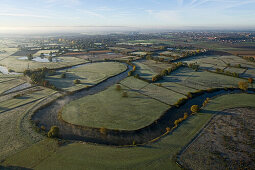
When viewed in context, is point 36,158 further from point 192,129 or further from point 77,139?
point 192,129

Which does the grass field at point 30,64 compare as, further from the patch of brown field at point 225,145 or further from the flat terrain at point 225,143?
the patch of brown field at point 225,145

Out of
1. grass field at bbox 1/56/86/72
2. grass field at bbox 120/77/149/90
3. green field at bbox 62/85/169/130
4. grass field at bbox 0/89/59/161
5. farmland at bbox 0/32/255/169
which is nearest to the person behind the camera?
farmland at bbox 0/32/255/169

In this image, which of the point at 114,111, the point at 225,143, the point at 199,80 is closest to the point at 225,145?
the point at 225,143

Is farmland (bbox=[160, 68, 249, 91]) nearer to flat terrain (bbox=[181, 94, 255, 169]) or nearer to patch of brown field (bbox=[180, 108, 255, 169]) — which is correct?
flat terrain (bbox=[181, 94, 255, 169])

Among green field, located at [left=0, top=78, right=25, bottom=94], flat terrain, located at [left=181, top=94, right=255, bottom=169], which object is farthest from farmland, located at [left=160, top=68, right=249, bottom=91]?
green field, located at [left=0, top=78, right=25, bottom=94]

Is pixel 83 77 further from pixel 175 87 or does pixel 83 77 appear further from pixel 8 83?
pixel 175 87

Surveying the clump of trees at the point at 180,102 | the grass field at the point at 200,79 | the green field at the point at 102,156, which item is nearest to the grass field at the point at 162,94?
the clump of trees at the point at 180,102

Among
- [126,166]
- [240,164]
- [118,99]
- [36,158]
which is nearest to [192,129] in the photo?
[240,164]
